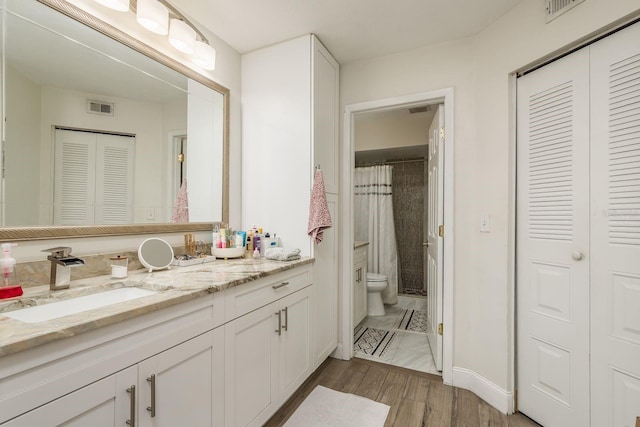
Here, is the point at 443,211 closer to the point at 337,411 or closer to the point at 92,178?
the point at 337,411

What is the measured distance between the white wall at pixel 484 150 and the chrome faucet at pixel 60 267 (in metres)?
2.20

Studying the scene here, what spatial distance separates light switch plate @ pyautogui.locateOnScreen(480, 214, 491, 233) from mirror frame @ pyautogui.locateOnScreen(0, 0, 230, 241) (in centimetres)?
178

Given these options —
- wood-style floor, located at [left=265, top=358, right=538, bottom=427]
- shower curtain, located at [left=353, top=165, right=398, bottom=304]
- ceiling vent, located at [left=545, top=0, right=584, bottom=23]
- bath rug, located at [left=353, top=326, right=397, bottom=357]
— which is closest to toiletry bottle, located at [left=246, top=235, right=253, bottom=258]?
wood-style floor, located at [left=265, top=358, right=538, bottom=427]

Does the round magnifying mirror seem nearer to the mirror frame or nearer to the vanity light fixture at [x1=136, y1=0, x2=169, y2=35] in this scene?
the mirror frame

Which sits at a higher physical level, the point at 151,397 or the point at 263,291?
the point at 263,291

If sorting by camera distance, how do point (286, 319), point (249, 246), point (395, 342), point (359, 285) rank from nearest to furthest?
point (286, 319), point (249, 246), point (395, 342), point (359, 285)

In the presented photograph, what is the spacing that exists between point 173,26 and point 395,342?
295 cm

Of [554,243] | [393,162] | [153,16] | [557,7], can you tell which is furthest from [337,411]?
[393,162]

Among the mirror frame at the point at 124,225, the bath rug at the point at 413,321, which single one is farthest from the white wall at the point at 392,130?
the bath rug at the point at 413,321

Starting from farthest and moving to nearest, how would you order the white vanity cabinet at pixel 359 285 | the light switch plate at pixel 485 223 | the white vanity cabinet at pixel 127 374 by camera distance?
the white vanity cabinet at pixel 359 285 → the light switch plate at pixel 485 223 → the white vanity cabinet at pixel 127 374

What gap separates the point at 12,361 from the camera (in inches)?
26.9

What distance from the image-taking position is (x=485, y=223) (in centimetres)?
194

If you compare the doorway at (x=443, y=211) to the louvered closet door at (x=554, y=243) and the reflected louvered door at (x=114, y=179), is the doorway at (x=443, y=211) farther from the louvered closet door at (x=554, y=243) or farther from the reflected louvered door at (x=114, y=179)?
the reflected louvered door at (x=114, y=179)

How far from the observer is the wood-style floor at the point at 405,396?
67.7 inches
